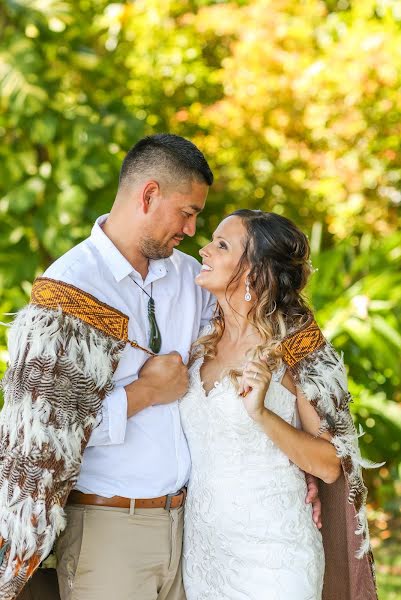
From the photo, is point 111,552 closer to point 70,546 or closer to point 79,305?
point 70,546

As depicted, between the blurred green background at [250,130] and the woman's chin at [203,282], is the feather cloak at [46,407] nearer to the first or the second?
the woman's chin at [203,282]

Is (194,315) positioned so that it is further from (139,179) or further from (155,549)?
(155,549)

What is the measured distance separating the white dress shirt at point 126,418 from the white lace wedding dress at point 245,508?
9 cm

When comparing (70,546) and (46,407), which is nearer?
(46,407)

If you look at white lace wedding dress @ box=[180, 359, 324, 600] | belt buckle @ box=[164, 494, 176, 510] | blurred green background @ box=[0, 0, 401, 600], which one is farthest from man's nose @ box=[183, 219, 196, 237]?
blurred green background @ box=[0, 0, 401, 600]

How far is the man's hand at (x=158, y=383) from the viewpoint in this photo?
276 centimetres

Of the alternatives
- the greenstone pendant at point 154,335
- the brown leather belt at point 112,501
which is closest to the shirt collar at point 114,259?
the greenstone pendant at point 154,335

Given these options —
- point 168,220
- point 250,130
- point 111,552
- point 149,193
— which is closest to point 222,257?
point 168,220

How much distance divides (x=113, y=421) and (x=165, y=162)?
91 cm

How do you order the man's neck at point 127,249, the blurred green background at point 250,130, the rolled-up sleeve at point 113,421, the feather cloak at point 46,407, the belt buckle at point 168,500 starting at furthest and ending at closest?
the blurred green background at point 250,130, the man's neck at point 127,249, the belt buckle at point 168,500, the rolled-up sleeve at point 113,421, the feather cloak at point 46,407

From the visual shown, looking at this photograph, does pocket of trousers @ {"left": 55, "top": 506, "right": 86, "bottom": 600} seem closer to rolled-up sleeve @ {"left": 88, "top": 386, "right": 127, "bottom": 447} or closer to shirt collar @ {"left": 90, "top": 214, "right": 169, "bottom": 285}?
rolled-up sleeve @ {"left": 88, "top": 386, "right": 127, "bottom": 447}

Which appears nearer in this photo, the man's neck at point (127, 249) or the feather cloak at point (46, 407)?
the feather cloak at point (46, 407)

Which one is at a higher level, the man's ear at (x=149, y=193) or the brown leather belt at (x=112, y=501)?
the man's ear at (x=149, y=193)

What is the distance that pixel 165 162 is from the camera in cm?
303
